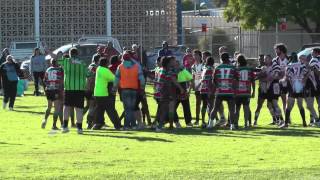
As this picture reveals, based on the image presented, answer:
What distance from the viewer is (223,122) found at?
20.8 meters

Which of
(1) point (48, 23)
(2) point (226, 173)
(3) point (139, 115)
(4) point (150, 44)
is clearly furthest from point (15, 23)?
(2) point (226, 173)

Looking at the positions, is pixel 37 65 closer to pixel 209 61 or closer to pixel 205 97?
pixel 205 97

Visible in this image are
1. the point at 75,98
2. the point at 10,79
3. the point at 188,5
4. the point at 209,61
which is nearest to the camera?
the point at 75,98

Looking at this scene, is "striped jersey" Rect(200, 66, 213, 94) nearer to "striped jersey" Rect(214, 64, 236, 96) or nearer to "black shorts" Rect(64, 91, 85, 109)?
"striped jersey" Rect(214, 64, 236, 96)

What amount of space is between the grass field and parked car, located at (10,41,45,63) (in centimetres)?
2030

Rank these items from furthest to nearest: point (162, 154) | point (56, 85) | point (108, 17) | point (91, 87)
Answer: point (108, 17), point (91, 87), point (56, 85), point (162, 154)

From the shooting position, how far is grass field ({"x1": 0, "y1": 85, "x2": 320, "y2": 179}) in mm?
12664

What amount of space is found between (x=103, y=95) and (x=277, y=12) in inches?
1393

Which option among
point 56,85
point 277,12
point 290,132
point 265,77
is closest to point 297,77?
point 265,77

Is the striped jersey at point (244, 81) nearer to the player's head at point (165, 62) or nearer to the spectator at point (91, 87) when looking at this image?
the player's head at point (165, 62)

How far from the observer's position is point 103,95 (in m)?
19.8

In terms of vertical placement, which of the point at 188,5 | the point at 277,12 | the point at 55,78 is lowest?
the point at 55,78

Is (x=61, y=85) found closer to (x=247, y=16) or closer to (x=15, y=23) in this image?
(x=15, y=23)

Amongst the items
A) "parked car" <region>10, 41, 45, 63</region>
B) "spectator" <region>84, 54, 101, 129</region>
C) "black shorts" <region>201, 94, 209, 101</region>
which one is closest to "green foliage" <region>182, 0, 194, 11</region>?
"parked car" <region>10, 41, 45, 63</region>
